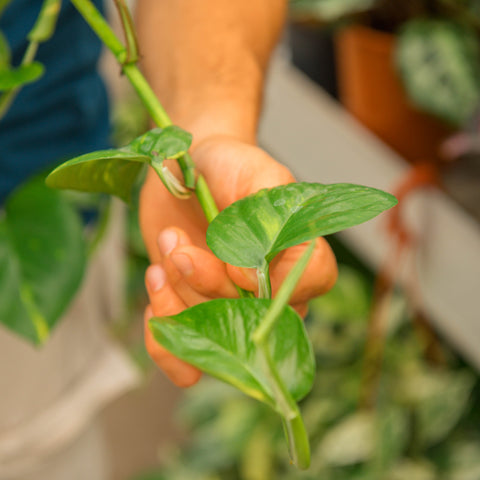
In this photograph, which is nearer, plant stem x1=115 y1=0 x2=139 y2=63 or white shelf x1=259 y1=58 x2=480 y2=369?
plant stem x1=115 y1=0 x2=139 y2=63

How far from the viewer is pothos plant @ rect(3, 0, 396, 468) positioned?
0.18 m

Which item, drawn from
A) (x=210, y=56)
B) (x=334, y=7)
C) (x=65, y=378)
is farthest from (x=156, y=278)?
(x=334, y=7)

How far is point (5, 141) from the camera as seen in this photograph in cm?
63

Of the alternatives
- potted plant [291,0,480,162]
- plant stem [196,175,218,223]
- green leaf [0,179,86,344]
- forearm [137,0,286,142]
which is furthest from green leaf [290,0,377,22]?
plant stem [196,175,218,223]

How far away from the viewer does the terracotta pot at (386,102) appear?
80 cm

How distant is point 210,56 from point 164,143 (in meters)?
0.27

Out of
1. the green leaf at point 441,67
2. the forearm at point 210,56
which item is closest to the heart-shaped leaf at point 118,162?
the forearm at point 210,56

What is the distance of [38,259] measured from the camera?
1.38ft

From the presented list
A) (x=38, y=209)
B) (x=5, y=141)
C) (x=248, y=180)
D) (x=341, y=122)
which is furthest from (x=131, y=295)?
(x=248, y=180)

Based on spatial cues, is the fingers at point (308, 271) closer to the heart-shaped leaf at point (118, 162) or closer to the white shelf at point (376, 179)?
the heart-shaped leaf at point (118, 162)

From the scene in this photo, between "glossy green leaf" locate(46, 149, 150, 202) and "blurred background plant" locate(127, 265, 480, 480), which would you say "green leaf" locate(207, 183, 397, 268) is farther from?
"blurred background plant" locate(127, 265, 480, 480)

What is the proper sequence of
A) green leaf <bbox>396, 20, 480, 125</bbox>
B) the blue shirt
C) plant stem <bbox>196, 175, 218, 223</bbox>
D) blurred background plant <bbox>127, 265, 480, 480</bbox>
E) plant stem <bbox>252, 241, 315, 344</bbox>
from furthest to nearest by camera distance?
blurred background plant <bbox>127, 265, 480, 480</bbox>, green leaf <bbox>396, 20, 480, 125</bbox>, the blue shirt, plant stem <bbox>196, 175, 218, 223</bbox>, plant stem <bbox>252, 241, 315, 344</bbox>

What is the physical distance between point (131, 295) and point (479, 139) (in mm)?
1036

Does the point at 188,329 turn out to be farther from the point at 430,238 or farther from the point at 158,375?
the point at 158,375
